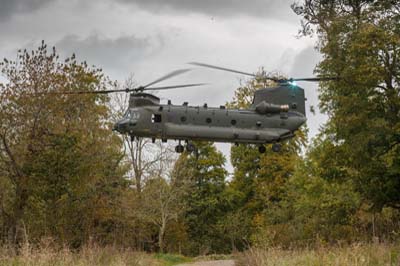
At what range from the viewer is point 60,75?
28.2 metres

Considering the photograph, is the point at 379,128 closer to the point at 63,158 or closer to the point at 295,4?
the point at 295,4

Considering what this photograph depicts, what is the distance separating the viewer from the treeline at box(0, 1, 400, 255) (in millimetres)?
25109

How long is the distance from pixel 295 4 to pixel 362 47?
26.0 ft

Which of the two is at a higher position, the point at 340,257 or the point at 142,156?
the point at 142,156

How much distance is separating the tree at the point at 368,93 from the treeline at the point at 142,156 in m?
0.05

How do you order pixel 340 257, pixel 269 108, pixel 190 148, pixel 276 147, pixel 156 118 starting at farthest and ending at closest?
pixel 269 108 → pixel 276 147 → pixel 156 118 → pixel 190 148 → pixel 340 257

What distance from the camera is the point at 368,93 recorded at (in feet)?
83.8

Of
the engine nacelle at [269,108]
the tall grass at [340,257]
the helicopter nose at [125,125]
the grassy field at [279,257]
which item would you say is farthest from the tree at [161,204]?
the tall grass at [340,257]

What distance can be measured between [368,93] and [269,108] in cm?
839

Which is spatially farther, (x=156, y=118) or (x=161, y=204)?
(x=161, y=204)

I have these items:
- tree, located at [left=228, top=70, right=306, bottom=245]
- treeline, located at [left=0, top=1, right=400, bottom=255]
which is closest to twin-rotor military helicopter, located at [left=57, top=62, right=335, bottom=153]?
treeline, located at [left=0, top=1, right=400, bottom=255]

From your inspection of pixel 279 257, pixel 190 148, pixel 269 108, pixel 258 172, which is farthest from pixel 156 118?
pixel 258 172

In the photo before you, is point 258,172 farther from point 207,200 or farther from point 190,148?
point 190,148

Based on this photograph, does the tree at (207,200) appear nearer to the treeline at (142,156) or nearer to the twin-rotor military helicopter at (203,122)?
the treeline at (142,156)
